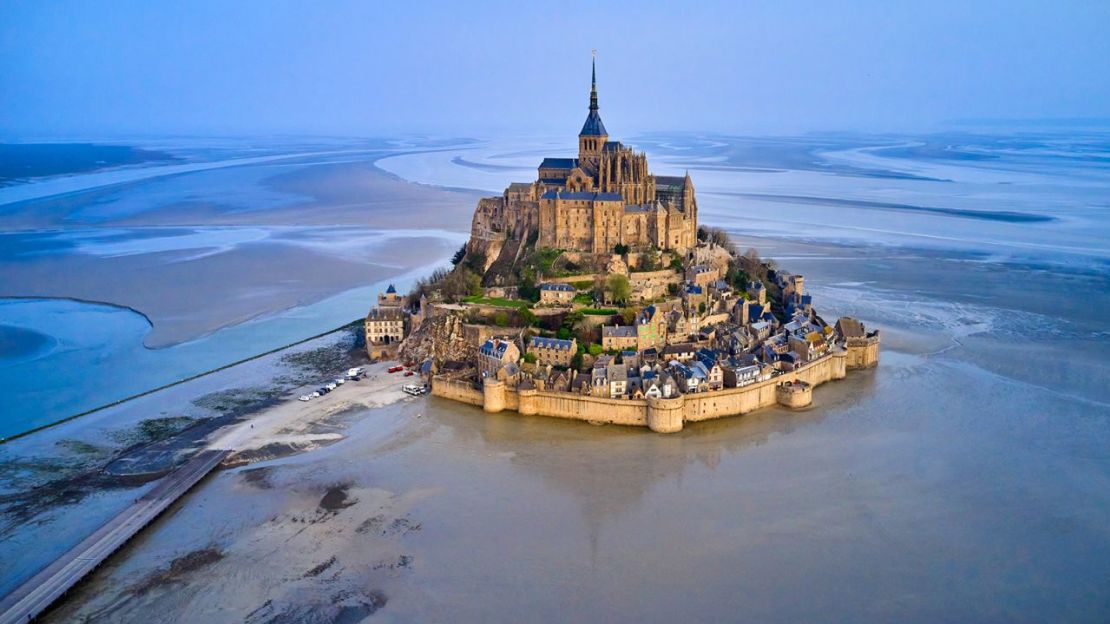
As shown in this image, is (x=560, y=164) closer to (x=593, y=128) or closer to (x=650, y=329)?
(x=593, y=128)

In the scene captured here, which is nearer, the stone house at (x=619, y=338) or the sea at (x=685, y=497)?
the sea at (x=685, y=497)

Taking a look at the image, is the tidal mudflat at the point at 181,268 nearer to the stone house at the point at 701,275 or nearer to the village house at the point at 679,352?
the stone house at the point at 701,275

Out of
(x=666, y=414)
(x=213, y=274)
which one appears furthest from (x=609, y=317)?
(x=213, y=274)

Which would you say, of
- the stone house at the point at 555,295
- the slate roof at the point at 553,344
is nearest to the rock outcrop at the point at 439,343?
the slate roof at the point at 553,344

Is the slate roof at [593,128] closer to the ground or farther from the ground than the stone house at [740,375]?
farther from the ground

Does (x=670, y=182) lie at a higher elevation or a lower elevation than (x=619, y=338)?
higher

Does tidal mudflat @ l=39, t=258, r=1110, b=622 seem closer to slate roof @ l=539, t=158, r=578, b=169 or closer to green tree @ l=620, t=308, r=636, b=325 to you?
green tree @ l=620, t=308, r=636, b=325

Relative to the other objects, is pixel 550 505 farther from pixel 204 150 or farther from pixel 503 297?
pixel 204 150
